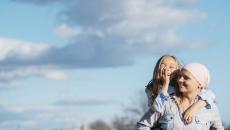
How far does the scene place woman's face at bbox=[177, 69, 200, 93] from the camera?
7.97 meters

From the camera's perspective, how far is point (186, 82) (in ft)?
26.2

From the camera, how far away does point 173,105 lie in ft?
26.6

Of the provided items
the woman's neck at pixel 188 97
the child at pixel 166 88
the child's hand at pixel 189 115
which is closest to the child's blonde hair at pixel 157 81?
the child at pixel 166 88

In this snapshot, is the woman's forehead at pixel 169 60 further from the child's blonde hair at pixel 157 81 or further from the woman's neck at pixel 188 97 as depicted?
the woman's neck at pixel 188 97

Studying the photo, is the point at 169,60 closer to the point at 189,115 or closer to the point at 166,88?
the point at 166,88

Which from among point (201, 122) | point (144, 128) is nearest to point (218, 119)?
point (201, 122)

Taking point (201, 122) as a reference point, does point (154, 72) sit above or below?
above

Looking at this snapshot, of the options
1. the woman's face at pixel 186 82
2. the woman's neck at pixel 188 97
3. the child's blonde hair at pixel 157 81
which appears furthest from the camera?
the child's blonde hair at pixel 157 81

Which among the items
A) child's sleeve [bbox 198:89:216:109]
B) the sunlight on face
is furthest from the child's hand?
the sunlight on face

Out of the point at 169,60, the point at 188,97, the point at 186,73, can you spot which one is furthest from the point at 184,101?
the point at 169,60

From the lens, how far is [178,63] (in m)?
8.39

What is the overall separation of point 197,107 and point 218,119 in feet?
0.93

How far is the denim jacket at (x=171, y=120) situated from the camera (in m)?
8.02

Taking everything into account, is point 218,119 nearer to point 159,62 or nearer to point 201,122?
point 201,122
